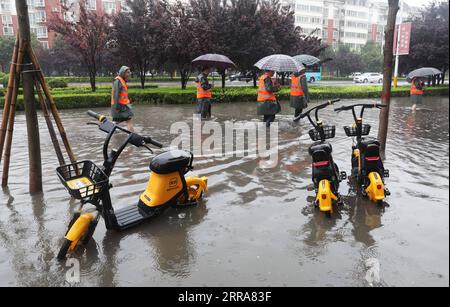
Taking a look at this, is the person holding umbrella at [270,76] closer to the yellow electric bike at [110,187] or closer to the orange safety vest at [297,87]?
the orange safety vest at [297,87]

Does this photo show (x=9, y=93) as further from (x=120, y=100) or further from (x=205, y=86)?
(x=205, y=86)

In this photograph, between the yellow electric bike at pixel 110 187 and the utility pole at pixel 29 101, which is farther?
the utility pole at pixel 29 101

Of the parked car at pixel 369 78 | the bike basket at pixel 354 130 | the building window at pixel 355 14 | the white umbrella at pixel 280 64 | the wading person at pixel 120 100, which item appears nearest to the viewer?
the bike basket at pixel 354 130

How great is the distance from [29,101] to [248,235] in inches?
125

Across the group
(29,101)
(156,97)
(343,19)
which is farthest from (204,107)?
(343,19)

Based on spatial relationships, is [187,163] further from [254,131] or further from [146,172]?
[254,131]

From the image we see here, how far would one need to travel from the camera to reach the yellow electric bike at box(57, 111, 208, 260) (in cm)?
335

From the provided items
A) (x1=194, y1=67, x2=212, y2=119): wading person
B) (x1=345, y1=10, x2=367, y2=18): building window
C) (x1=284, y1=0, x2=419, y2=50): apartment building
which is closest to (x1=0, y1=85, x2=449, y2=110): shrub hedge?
(x1=194, y1=67, x2=212, y2=119): wading person

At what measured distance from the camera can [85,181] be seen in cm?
357

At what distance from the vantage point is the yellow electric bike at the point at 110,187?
132 inches

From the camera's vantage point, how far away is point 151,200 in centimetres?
407

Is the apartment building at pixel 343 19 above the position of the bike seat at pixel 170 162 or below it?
above

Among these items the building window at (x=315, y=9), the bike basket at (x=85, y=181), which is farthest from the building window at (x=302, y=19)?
the bike basket at (x=85, y=181)

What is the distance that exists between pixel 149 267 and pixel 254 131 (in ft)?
21.1
